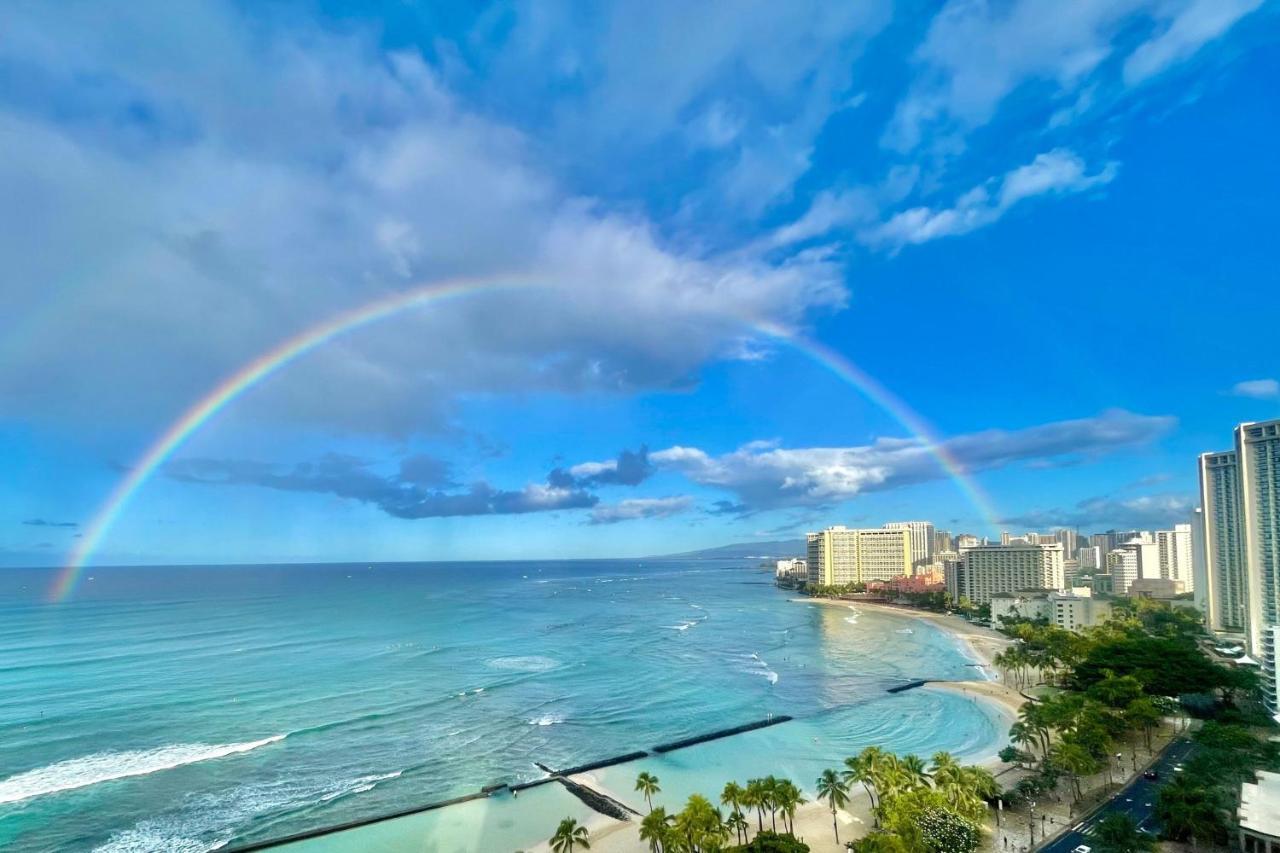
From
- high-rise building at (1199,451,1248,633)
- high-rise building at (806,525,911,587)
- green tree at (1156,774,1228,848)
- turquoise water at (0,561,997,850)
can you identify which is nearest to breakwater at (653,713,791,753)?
turquoise water at (0,561,997,850)

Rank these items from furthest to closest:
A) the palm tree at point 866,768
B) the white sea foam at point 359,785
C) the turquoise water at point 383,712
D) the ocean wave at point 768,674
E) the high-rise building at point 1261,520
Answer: the ocean wave at point 768,674
the high-rise building at point 1261,520
the white sea foam at point 359,785
the turquoise water at point 383,712
the palm tree at point 866,768

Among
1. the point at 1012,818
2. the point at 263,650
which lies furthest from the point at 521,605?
the point at 1012,818

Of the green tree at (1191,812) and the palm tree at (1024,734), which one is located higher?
the green tree at (1191,812)

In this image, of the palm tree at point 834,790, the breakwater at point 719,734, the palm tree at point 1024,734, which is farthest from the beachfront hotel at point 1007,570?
the palm tree at point 834,790

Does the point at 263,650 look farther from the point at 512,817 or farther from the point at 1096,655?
the point at 1096,655

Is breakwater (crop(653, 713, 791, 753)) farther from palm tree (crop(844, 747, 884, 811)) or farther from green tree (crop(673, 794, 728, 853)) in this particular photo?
green tree (crop(673, 794, 728, 853))

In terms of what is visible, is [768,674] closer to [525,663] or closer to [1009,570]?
[525,663]

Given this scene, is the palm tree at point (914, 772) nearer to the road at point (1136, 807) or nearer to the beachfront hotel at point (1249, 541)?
the road at point (1136, 807)

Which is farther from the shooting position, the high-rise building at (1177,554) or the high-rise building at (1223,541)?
the high-rise building at (1177,554)

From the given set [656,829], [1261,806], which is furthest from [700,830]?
[1261,806]
